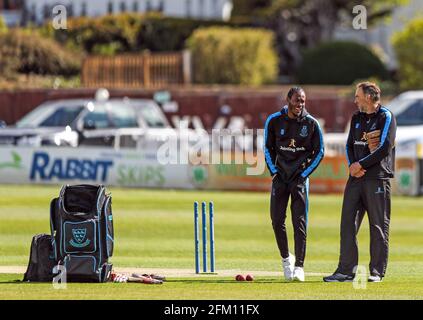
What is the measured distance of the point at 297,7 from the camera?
174 feet

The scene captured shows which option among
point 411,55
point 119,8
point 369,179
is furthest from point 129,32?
point 369,179

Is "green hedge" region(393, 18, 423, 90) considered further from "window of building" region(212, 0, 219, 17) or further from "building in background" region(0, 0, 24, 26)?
"building in background" region(0, 0, 24, 26)

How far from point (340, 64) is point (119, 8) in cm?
1092

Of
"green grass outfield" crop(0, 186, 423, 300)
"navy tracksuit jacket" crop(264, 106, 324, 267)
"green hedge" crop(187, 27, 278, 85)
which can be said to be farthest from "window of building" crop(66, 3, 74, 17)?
"navy tracksuit jacket" crop(264, 106, 324, 267)

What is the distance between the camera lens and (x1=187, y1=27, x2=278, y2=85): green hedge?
46906 mm

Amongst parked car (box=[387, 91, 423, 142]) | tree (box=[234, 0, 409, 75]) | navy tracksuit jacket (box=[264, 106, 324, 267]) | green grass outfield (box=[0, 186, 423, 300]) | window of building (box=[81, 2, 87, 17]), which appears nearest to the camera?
green grass outfield (box=[0, 186, 423, 300])

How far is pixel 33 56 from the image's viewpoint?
47094 millimetres

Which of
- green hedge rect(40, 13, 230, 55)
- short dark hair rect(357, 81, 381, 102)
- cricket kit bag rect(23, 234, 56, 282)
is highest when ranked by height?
green hedge rect(40, 13, 230, 55)

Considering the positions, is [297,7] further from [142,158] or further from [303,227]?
[303,227]

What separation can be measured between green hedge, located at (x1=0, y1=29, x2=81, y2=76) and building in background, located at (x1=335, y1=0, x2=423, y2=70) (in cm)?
1294

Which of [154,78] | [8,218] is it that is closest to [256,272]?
[8,218]

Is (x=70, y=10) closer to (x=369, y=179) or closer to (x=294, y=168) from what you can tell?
(x=294, y=168)

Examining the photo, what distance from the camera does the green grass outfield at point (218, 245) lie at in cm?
1309
